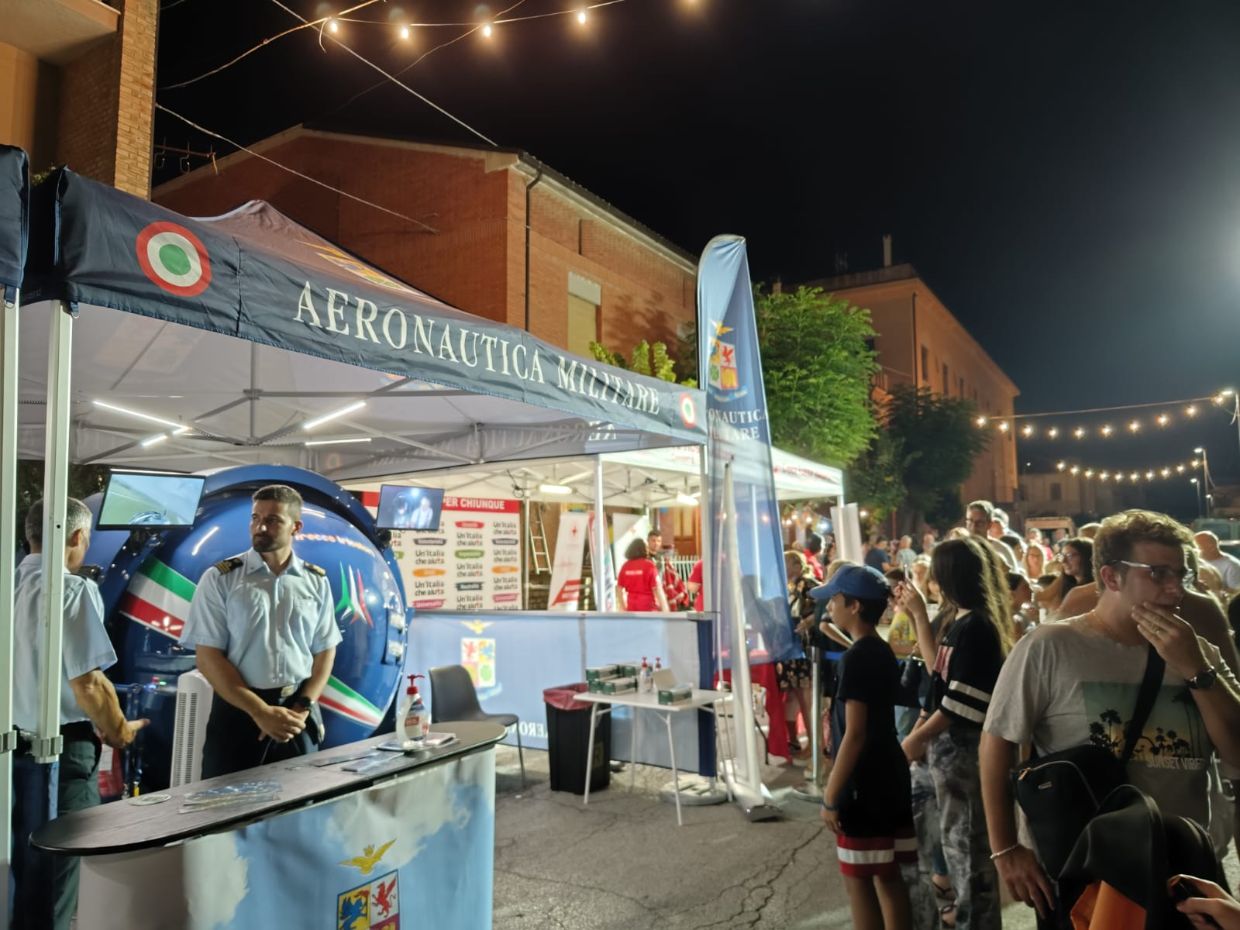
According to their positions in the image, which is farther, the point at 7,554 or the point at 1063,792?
the point at 7,554

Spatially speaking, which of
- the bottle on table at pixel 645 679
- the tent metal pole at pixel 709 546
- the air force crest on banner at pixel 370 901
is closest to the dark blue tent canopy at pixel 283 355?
the tent metal pole at pixel 709 546

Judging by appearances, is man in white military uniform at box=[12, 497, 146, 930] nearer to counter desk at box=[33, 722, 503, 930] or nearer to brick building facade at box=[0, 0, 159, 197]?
counter desk at box=[33, 722, 503, 930]

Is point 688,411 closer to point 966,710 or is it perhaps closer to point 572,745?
point 572,745

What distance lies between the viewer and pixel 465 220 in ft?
59.1

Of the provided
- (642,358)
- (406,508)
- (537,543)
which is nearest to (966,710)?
(406,508)

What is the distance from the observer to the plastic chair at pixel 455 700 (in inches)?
268

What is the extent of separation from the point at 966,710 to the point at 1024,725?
958 mm

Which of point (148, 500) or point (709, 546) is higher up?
point (148, 500)

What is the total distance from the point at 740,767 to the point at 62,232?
553 centimetres

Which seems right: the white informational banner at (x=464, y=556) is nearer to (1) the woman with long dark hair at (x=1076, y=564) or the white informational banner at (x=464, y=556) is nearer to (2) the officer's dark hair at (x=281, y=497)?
(2) the officer's dark hair at (x=281, y=497)

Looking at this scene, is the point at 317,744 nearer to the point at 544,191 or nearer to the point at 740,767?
the point at 740,767

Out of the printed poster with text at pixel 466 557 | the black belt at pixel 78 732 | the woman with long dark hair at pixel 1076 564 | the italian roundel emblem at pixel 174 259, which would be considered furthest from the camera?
the printed poster with text at pixel 466 557

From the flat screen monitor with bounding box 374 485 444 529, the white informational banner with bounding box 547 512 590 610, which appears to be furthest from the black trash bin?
the white informational banner with bounding box 547 512 590 610

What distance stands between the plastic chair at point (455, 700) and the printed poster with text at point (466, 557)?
4005 mm
